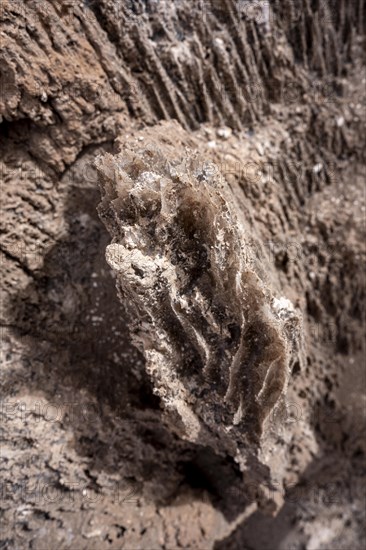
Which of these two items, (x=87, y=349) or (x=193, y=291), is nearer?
(x=193, y=291)

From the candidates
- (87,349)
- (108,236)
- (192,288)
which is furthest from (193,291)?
(87,349)

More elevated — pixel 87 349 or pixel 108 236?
pixel 108 236

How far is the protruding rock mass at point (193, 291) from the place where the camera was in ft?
4.29

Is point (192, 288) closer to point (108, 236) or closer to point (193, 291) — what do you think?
point (193, 291)

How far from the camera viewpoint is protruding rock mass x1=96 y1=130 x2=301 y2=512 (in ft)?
4.29

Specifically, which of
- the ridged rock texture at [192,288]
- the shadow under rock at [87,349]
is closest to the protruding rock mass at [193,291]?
the ridged rock texture at [192,288]

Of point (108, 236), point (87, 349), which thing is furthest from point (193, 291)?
point (87, 349)

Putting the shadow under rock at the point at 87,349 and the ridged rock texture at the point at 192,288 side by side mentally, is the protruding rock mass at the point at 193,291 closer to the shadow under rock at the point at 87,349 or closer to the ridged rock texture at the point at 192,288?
the ridged rock texture at the point at 192,288

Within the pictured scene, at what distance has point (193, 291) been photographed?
1409 millimetres

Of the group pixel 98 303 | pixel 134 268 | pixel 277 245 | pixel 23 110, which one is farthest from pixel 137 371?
pixel 23 110

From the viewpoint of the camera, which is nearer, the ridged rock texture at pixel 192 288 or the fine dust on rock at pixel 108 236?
the ridged rock texture at pixel 192 288

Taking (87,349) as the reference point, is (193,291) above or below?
above

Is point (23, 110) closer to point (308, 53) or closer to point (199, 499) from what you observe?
point (308, 53)

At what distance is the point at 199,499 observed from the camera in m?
2.04
